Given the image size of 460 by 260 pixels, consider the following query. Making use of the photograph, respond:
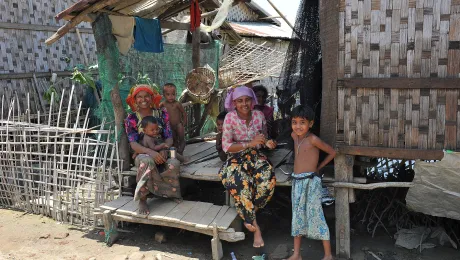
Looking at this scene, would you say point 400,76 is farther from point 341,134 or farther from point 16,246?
point 16,246

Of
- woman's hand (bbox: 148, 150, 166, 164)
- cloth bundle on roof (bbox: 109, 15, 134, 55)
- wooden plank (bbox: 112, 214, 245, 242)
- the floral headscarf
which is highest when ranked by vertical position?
cloth bundle on roof (bbox: 109, 15, 134, 55)

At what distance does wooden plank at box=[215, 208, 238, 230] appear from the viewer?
3.85 meters

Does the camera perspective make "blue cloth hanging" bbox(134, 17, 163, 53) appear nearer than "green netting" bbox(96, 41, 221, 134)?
Yes

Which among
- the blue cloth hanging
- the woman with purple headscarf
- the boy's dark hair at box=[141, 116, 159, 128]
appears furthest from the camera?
the blue cloth hanging

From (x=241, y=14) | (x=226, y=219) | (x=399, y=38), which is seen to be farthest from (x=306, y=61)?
(x=241, y=14)

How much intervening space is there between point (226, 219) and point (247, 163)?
621mm

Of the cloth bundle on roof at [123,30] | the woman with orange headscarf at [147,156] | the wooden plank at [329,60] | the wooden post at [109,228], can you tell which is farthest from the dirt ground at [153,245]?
the cloth bundle on roof at [123,30]

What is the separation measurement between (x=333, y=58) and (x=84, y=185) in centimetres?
350

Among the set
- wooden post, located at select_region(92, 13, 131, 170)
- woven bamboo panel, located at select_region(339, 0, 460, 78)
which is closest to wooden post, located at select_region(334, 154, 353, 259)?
woven bamboo panel, located at select_region(339, 0, 460, 78)

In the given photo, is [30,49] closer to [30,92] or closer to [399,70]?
[30,92]

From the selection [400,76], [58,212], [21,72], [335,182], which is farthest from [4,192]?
[400,76]

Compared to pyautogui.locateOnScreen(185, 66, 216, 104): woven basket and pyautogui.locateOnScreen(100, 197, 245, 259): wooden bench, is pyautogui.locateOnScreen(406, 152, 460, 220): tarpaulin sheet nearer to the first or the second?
pyautogui.locateOnScreen(100, 197, 245, 259): wooden bench

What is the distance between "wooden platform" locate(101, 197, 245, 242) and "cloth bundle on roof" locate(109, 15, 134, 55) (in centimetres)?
198

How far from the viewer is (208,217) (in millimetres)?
4102
